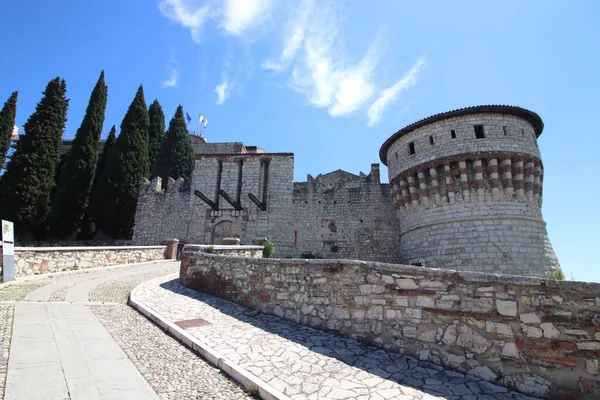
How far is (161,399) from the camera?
3184mm

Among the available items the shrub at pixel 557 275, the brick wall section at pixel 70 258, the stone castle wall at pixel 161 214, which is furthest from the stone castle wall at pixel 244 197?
the shrub at pixel 557 275

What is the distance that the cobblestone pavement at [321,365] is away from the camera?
3.61 meters

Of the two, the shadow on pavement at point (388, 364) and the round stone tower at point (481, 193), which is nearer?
the shadow on pavement at point (388, 364)

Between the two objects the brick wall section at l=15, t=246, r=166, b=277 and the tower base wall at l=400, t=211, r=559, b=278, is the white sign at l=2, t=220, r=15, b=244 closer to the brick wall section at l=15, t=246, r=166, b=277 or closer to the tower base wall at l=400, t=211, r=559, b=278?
the brick wall section at l=15, t=246, r=166, b=277

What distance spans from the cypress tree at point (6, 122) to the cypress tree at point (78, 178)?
167 inches

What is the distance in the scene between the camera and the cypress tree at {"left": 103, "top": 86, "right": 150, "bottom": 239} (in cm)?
2394

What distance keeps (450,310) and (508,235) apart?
10888 millimetres

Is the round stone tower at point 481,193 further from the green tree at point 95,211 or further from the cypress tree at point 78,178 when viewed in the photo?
the cypress tree at point 78,178

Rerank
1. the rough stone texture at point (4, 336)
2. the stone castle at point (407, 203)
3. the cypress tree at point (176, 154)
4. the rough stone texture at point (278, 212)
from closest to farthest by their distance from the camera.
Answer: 1. the rough stone texture at point (4, 336)
2. the stone castle at point (407, 203)
3. the rough stone texture at point (278, 212)
4. the cypress tree at point (176, 154)

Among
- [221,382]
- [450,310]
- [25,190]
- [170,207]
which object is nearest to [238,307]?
[221,382]

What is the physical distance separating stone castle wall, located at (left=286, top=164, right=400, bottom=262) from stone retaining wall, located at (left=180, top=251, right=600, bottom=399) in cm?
1315

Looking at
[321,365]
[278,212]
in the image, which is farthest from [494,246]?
[278,212]

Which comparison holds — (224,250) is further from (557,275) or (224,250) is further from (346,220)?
(557,275)

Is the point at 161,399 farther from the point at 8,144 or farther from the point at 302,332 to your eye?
the point at 8,144
